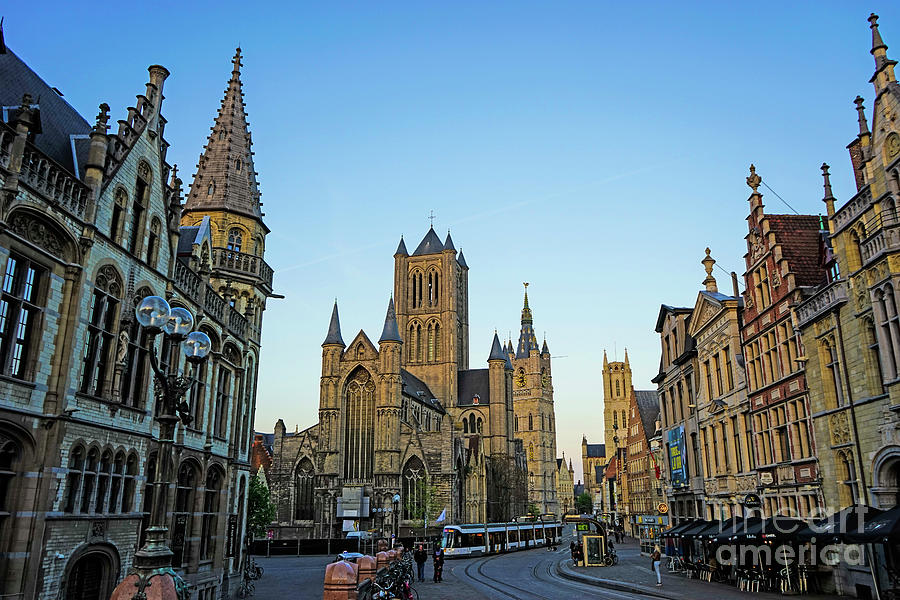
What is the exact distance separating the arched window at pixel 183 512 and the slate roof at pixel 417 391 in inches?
1873

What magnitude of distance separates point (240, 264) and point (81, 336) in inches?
520

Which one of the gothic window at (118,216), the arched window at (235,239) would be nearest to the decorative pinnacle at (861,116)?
the gothic window at (118,216)

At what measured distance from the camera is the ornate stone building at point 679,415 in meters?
32.1

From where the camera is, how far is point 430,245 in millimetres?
98562

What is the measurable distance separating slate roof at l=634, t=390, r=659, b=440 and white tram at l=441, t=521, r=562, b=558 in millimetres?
15501

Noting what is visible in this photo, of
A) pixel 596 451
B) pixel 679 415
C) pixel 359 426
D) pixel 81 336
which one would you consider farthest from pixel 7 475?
pixel 596 451

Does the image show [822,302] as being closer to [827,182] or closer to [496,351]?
[827,182]

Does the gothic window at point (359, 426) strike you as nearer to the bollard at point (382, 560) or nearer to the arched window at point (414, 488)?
the arched window at point (414, 488)

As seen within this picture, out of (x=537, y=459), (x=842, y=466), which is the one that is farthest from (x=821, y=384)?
(x=537, y=459)

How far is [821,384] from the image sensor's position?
1988 centimetres

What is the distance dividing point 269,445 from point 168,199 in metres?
101

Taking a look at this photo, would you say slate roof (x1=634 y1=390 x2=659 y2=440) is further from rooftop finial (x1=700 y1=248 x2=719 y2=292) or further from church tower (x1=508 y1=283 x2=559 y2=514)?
church tower (x1=508 y1=283 x2=559 y2=514)

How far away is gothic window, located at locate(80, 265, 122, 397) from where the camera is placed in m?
15.1

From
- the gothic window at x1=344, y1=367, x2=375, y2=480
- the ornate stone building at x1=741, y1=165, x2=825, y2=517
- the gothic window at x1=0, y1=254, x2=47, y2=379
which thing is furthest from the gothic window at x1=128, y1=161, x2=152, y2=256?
the gothic window at x1=344, y1=367, x2=375, y2=480
